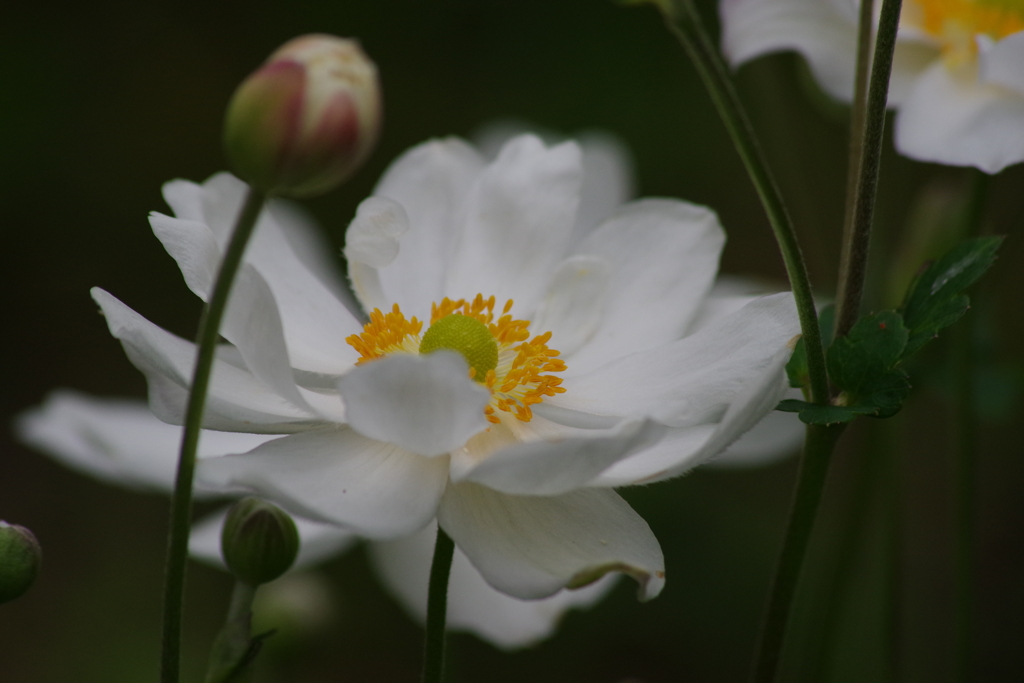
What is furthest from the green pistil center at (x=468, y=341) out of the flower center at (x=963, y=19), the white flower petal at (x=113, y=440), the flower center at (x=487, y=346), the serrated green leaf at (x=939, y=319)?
the flower center at (x=963, y=19)

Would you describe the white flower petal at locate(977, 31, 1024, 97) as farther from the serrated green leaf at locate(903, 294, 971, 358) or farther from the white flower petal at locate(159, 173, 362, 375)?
the white flower petal at locate(159, 173, 362, 375)

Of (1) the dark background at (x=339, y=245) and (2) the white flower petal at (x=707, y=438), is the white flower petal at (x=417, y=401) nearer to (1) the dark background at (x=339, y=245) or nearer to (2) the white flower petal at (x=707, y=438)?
(2) the white flower petal at (x=707, y=438)

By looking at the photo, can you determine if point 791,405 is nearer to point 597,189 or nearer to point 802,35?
point 802,35

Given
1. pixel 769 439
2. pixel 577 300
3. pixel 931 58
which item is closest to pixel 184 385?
pixel 577 300

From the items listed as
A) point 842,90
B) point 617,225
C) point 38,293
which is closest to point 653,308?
point 617,225

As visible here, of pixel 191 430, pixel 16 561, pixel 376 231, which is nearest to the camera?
pixel 191 430

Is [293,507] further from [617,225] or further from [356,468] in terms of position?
[617,225]
